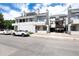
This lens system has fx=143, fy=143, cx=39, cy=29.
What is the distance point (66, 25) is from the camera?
3475cm

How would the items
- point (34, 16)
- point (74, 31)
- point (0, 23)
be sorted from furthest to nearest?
1. point (0, 23)
2. point (34, 16)
3. point (74, 31)

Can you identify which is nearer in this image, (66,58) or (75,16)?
(66,58)

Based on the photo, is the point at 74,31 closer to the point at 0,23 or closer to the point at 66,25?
the point at 66,25

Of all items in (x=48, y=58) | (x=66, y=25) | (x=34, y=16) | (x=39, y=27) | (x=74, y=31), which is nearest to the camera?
(x=48, y=58)

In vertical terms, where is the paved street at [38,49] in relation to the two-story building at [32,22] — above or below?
below

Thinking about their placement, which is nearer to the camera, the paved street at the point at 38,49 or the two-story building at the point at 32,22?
the paved street at the point at 38,49

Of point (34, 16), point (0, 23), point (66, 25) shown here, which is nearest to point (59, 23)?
point (66, 25)

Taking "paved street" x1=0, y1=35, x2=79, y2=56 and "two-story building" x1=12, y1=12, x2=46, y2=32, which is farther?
"two-story building" x1=12, y1=12, x2=46, y2=32

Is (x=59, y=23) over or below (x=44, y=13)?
below

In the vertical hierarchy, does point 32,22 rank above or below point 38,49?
above

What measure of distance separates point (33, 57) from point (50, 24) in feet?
96.8

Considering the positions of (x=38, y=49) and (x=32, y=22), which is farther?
(x=32, y=22)

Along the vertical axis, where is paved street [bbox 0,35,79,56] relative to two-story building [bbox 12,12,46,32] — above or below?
below

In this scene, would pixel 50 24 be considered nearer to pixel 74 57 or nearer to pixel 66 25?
pixel 66 25
